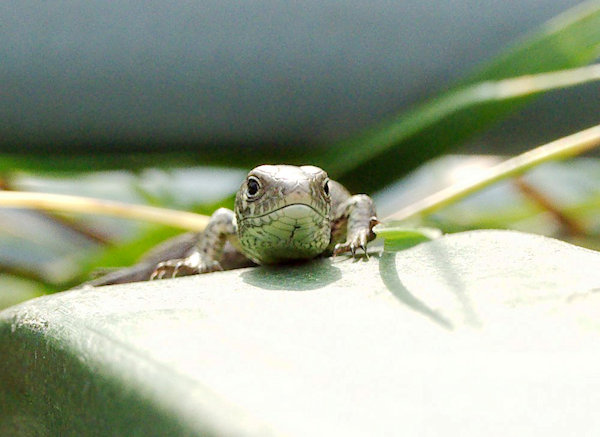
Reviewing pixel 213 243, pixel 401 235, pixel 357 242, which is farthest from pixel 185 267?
pixel 401 235

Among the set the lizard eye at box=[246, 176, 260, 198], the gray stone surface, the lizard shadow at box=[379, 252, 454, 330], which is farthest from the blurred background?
the gray stone surface

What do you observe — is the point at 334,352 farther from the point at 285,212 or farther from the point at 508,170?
the point at 508,170

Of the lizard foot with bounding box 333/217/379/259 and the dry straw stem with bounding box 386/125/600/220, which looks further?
the dry straw stem with bounding box 386/125/600/220

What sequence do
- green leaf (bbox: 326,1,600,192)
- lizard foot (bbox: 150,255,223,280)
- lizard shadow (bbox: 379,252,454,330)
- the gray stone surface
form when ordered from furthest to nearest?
green leaf (bbox: 326,1,600,192)
lizard foot (bbox: 150,255,223,280)
lizard shadow (bbox: 379,252,454,330)
the gray stone surface

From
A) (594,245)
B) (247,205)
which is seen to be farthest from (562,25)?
(247,205)

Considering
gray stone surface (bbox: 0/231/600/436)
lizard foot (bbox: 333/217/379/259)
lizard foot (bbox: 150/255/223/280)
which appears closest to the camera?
gray stone surface (bbox: 0/231/600/436)

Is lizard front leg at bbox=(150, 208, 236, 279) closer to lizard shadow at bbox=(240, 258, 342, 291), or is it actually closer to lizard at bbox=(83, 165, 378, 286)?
lizard at bbox=(83, 165, 378, 286)
